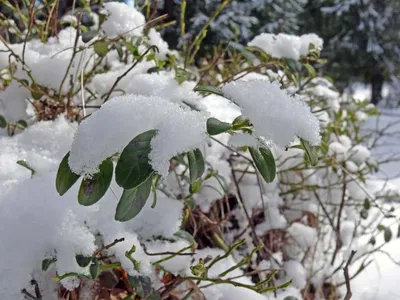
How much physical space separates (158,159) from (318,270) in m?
0.80

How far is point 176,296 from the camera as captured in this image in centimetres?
74

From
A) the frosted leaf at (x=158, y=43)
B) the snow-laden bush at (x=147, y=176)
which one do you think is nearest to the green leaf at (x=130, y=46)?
the snow-laden bush at (x=147, y=176)

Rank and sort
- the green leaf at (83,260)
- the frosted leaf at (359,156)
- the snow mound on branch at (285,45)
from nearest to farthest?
the green leaf at (83,260) < the snow mound on branch at (285,45) < the frosted leaf at (359,156)

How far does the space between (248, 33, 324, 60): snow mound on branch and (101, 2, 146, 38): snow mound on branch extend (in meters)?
0.26

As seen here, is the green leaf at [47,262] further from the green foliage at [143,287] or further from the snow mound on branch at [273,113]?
the snow mound on branch at [273,113]

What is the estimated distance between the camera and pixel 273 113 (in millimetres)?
461

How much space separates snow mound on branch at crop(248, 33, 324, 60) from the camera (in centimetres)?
95

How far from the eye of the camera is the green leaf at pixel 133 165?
1.30 feet

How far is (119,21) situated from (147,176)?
615mm

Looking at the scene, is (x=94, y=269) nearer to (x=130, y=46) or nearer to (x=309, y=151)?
(x=309, y=151)

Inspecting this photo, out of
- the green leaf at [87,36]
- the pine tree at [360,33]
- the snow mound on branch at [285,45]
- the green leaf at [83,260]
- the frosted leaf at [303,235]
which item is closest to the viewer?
the green leaf at [83,260]

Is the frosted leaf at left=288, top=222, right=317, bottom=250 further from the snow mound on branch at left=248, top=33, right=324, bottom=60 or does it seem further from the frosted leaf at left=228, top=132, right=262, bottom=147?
the frosted leaf at left=228, top=132, right=262, bottom=147

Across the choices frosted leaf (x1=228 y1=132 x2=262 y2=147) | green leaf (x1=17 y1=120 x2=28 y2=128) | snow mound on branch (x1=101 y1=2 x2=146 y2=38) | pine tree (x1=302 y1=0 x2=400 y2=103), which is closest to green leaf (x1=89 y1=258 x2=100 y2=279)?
frosted leaf (x1=228 y1=132 x2=262 y2=147)

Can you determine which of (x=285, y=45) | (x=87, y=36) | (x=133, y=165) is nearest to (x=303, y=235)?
(x=285, y=45)
